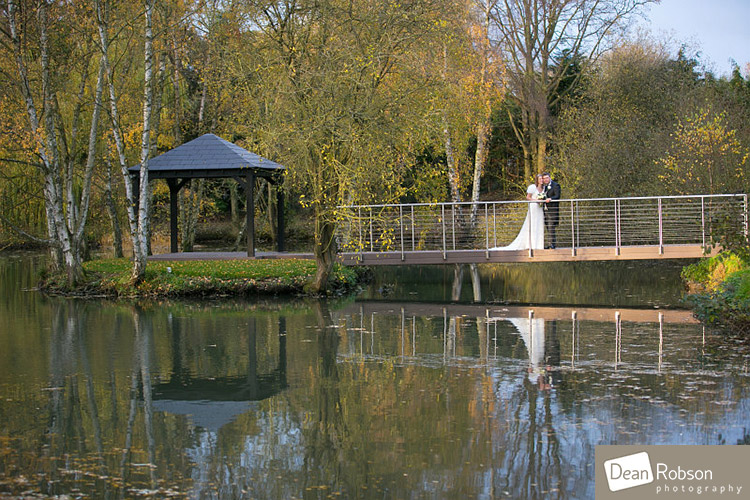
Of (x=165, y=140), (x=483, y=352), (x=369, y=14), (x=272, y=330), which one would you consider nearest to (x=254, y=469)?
(x=483, y=352)

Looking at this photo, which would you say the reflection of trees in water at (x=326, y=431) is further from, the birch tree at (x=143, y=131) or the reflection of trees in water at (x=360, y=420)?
the birch tree at (x=143, y=131)

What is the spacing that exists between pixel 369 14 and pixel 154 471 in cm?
1304

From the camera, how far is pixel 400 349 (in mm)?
12078

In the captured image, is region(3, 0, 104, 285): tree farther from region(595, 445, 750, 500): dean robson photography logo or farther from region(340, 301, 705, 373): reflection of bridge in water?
region(595, 445, 750, 500): dean robson photography logo

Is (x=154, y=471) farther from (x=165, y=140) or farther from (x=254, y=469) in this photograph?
(x=165, y=140)

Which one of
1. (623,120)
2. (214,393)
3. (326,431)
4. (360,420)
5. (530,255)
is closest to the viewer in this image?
(326,431)

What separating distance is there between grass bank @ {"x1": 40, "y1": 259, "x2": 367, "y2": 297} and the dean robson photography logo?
531 inches

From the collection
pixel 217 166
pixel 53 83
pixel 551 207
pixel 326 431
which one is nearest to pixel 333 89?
pixel 551 207

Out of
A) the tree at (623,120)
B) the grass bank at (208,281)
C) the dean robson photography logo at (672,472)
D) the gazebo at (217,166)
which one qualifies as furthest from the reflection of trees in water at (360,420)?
the tree at (623,120)

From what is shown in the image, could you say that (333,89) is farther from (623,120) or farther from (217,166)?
(623,120)

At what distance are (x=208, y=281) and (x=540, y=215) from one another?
7.87 meters

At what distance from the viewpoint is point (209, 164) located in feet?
76.7

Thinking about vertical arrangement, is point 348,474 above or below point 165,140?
below

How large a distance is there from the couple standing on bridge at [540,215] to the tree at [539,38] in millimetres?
13137
